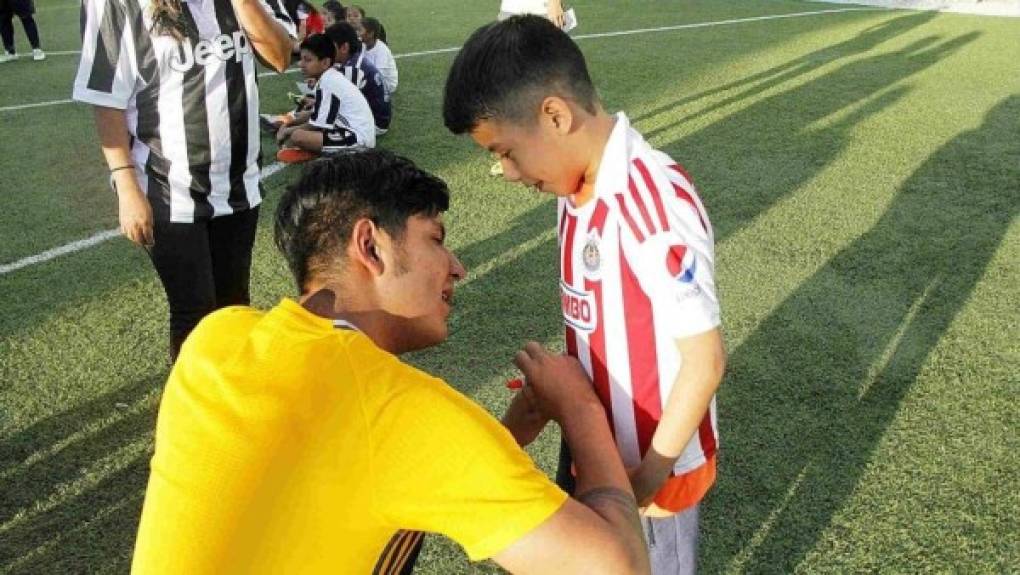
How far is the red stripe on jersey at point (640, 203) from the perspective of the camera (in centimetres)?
179

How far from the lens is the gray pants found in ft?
7.06

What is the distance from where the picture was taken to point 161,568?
4.54 ft

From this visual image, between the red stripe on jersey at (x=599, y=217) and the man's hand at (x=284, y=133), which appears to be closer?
the red stripe on jersey at (x=599, y=217)

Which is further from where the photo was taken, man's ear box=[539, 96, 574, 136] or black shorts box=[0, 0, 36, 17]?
black shorts box=[0, 0, 36, 17]

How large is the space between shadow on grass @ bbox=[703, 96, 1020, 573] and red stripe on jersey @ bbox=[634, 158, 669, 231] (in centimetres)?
179

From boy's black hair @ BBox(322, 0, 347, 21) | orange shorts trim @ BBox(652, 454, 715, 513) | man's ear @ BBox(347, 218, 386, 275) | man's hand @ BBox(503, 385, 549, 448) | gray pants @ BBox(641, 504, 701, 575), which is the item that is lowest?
boy's black hair @ BBox(322, 0, 347, 21)

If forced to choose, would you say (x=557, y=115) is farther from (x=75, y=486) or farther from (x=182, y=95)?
(x=75, y=486)

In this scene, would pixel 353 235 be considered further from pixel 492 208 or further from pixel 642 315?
pixel 492 208

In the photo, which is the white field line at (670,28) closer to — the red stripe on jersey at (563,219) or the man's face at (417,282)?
the red stripe on jersey at (563,219)

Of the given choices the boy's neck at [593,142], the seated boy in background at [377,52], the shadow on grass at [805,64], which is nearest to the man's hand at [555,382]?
the boy's neck at [593,142]

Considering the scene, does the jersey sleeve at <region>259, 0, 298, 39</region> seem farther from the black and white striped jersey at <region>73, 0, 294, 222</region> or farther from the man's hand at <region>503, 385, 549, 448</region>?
the man's hand at <region>503, 385, 549, 448</region>

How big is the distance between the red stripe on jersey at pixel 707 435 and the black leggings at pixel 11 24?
12182 millimetres

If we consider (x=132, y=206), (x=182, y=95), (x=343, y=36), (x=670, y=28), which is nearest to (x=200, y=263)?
(x=132, y=206)

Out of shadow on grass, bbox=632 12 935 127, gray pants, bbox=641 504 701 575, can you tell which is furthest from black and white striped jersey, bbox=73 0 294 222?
shadow on grass, bbox=632 12 935 127
